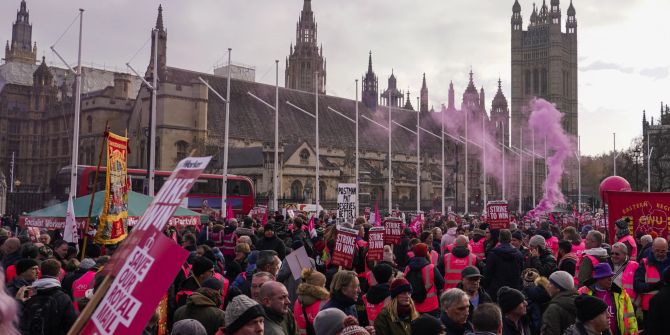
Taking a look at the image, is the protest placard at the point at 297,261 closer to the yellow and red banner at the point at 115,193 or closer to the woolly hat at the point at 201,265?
the woolly hat at the point at 201,265

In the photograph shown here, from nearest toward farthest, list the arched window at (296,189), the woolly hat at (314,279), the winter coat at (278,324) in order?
the winter coat at (278,324) → the woolly hat at (314,279) → the arched window at (296,189)

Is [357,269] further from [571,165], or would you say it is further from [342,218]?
[571,165]

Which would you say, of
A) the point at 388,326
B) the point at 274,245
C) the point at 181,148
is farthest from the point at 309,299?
the point at 181,148

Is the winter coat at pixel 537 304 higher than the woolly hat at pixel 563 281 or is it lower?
lower

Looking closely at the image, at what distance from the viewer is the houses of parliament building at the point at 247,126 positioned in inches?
2343

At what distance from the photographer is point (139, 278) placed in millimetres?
2852

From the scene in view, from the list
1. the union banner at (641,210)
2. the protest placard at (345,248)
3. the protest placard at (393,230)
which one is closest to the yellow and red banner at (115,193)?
the protest placard at (345,248)

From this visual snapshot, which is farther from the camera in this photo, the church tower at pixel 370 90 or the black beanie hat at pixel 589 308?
the church tower at pixel 370 90

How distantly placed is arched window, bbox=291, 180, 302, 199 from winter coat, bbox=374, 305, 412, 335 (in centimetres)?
5307

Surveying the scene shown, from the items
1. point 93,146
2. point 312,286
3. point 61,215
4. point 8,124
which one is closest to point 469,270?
point 312,286

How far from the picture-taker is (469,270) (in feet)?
23.3

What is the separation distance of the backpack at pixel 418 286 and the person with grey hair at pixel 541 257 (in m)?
2.19

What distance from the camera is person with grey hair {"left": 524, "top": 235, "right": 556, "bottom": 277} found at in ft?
30.8

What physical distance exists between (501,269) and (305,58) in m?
90.4
